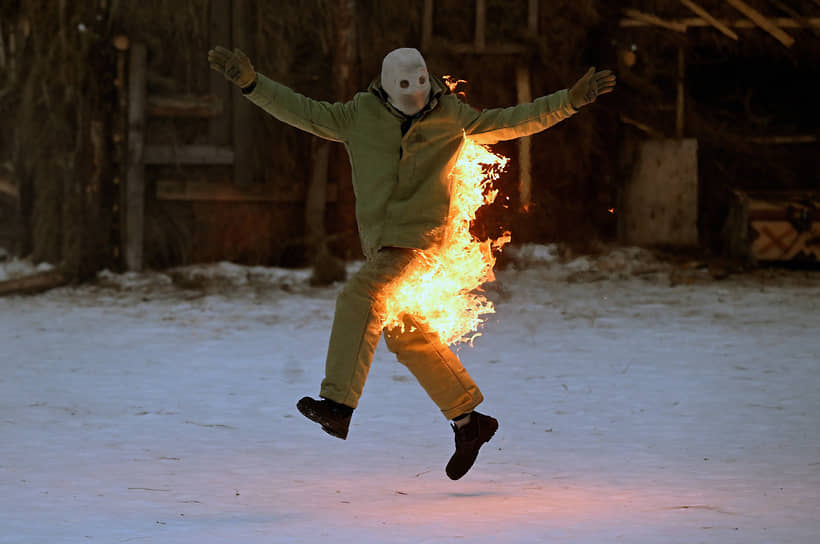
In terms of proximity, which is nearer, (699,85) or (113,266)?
(113,266)

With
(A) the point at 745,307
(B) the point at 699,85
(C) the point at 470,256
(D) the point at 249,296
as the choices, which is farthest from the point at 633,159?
(C) the point at 470,256

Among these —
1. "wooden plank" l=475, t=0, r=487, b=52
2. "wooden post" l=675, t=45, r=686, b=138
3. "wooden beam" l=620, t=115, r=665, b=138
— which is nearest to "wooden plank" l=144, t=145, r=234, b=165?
"wooden plank" l=475, t=0, r=487, b=52

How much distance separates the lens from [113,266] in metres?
12.2

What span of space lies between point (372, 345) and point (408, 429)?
1432mm

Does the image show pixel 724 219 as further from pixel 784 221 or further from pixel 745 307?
pixel 745 307

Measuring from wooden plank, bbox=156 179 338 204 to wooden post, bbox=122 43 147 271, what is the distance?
27 centimetres

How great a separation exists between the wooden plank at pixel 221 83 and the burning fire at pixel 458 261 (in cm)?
783

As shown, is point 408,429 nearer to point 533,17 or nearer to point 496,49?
point 496,49

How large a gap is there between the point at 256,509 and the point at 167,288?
7.46m

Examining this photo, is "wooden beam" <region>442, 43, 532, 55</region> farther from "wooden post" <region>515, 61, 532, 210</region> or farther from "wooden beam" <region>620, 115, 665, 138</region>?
"wooden beam" <region>620, 115, 665, 138</region>

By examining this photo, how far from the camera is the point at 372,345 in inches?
169

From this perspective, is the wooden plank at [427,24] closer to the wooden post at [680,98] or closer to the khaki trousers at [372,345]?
the wooden post at [680,98]

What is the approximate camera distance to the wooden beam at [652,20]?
521 inches

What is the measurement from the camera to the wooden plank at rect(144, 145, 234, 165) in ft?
40.0
